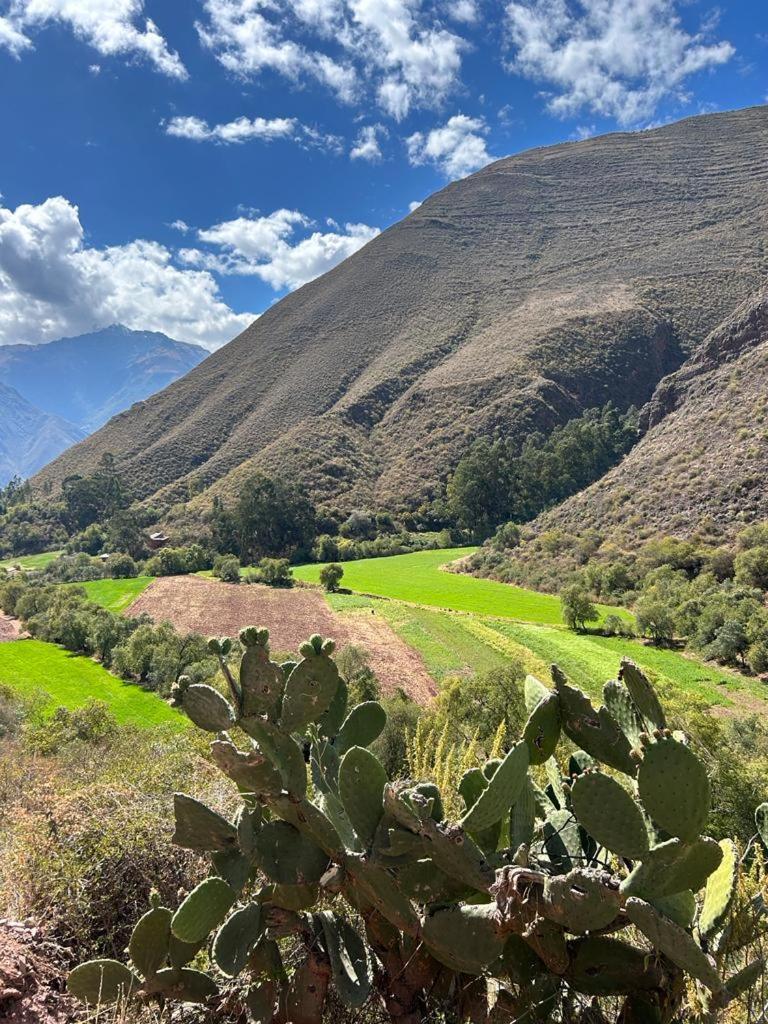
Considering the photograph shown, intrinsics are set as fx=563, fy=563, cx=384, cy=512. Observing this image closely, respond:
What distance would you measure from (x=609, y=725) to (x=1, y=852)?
19.4 ft

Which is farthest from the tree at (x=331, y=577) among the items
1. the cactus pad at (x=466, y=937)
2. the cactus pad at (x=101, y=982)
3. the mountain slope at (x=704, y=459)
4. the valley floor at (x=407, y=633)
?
the cactus pad at (x=466, y=937)

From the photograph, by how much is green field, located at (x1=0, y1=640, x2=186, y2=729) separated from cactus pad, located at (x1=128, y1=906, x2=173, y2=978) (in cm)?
1834

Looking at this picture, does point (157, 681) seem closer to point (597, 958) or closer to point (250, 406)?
point (597, 958)

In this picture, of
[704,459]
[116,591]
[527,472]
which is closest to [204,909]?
[704,459]

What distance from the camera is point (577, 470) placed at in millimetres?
72625

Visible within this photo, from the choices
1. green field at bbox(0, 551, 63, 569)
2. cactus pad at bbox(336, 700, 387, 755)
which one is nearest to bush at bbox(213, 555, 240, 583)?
green field at bbox(0, 551, 63, 569)

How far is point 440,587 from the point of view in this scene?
44.8 m

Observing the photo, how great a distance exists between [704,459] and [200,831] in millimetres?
43862

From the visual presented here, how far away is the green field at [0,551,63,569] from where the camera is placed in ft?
226

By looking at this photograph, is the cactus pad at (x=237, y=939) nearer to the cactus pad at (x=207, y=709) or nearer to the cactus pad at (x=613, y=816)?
the cactus pad at (x=207, y=709)

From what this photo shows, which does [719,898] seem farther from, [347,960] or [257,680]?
[257,680]

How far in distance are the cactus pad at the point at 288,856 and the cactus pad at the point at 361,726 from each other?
1.92 ft

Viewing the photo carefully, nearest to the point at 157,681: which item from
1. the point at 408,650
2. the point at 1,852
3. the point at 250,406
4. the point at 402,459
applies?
the point at 408,650

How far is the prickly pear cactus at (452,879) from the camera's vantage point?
1954mm
